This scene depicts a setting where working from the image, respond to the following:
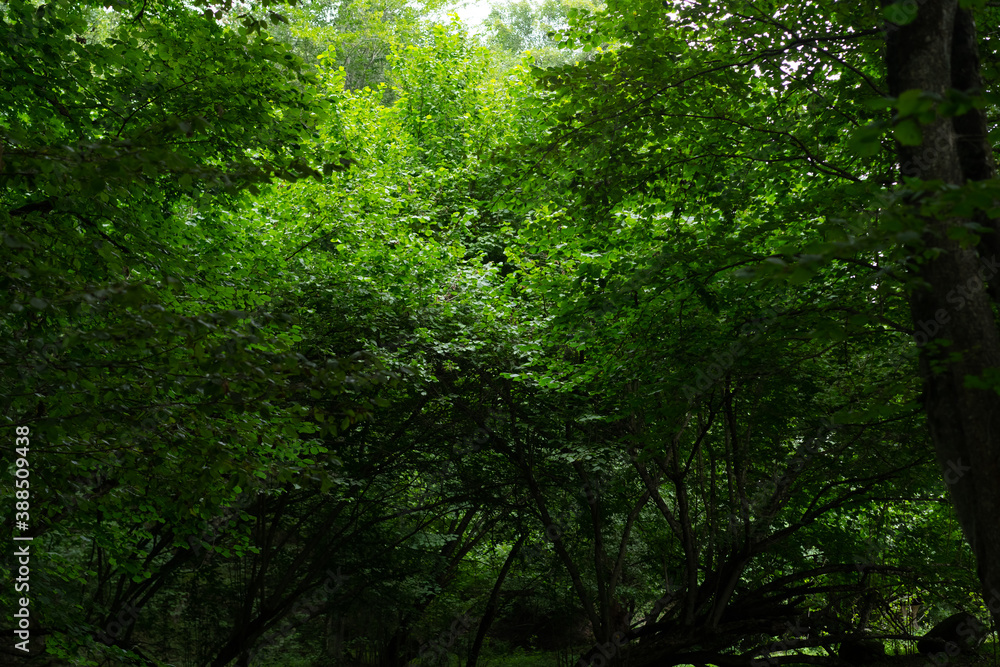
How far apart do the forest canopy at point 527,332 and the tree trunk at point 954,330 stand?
0.02 m

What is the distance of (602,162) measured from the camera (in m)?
6.07

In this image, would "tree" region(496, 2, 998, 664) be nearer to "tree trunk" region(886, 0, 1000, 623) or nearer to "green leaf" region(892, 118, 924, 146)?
"tree trunk" region(886, 0, 1000, 623)

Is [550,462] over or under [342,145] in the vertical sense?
under

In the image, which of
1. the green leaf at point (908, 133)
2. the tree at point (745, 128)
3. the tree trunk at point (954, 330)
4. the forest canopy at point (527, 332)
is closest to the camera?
the green leaf at point (908, 133)

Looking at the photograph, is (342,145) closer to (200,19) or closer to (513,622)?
(200,19)

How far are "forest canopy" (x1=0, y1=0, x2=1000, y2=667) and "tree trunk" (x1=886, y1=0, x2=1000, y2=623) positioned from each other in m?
0.02

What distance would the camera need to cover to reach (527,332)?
10297 millimetres

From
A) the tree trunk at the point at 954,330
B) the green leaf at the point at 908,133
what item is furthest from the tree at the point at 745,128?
the green leaf at the point at 908,133

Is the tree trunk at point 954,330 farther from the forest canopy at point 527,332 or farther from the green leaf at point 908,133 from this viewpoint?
the green leaf at point 908,133

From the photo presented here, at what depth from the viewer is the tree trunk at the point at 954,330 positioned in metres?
3.54

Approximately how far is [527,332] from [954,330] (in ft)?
22.7

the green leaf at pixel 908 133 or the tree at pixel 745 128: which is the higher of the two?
the tree at pixel 745 128

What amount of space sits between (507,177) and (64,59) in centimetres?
365

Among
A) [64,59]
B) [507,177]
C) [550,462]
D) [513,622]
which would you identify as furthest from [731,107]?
[513,622]
